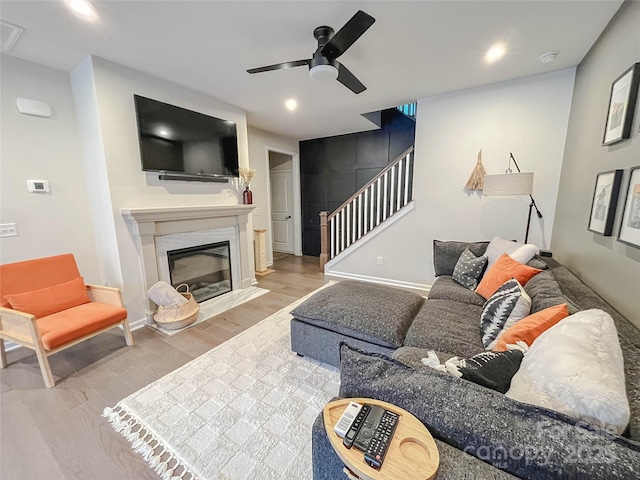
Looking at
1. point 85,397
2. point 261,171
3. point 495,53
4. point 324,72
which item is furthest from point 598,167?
point 261,171

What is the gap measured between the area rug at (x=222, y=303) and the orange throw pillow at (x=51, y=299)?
0.73 m

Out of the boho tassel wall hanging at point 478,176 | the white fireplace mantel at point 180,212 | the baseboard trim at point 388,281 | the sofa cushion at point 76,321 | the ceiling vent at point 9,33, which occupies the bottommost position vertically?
the baseboard trim at point 388,281

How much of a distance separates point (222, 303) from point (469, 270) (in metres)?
2.89

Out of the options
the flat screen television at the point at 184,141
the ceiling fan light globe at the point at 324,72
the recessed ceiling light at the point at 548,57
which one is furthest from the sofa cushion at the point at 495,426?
the recessed ceiling light at the point at 548,57

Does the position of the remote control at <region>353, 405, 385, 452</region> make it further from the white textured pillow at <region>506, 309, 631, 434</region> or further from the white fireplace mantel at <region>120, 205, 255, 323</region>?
the white fireplace mantel at <region>120, 205, 255, 323</region>

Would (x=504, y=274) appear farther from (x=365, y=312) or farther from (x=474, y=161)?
(x=474, y=161)

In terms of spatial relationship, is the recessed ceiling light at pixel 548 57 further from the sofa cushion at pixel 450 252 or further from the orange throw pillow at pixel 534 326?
the orange throw pillow at pixel 534 326

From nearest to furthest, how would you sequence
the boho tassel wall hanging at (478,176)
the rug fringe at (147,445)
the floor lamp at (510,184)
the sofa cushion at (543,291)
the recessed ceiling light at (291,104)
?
the rug fringe at (147,445) < the sofa cushion at (543,291) < the floor lamp at (510,184) < the boho tassel wall hanging at (478,176) < the recessed ceiling light at (291,104)

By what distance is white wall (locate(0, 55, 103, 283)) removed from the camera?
7.34 feet

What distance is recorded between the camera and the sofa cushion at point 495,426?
22.9 inches

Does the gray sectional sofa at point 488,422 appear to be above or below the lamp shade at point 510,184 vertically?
below

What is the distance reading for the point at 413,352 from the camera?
1.44 m

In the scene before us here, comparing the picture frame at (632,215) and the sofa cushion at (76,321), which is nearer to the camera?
the picture frame at (632,215)

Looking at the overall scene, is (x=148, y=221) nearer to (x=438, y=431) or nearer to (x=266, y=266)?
(x=266, y=266)
